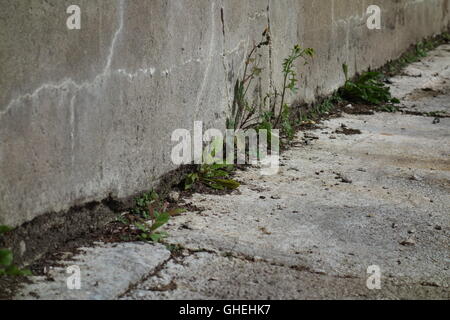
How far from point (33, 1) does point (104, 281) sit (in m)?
0.92

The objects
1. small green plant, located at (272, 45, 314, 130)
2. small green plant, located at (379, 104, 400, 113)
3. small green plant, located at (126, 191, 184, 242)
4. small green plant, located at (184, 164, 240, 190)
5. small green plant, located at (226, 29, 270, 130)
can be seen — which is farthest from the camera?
small green plant, located at (379, 104, 400, 113)

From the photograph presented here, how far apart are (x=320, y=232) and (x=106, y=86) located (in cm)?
102

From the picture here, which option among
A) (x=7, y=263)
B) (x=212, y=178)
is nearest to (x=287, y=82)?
(x=212, y=178)

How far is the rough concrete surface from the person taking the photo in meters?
2.35

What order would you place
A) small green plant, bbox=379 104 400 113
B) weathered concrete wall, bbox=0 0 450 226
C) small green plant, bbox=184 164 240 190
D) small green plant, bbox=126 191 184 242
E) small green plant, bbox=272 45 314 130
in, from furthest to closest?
small green plant, bbox=379 104 400 113, small green plant, bbox=272 45 314 130, small green plant, bbox=184 164 240 190, small green plant, bbox=126 191 184 242, weathered concrete wall, bbox=0 0 450 226

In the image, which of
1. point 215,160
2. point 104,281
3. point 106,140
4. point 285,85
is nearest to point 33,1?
point 106,140

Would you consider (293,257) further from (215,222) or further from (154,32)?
(154,32)

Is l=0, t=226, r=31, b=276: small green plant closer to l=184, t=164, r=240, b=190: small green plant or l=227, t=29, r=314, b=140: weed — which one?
l=184, t=164, r=240, b=190: small green plant

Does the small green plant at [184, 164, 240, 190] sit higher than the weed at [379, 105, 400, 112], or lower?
lower

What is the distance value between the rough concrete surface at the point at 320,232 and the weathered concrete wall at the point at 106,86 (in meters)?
0.30

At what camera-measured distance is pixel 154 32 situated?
9.88 ft

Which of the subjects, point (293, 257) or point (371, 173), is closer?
point (293, 257)

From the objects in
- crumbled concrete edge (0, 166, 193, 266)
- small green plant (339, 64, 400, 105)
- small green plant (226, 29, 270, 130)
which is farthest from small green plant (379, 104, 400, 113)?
crumbled concrete edge (0, 166, 193, 266)

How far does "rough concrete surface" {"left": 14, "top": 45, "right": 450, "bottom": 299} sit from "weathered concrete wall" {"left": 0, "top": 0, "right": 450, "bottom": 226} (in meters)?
0.30
